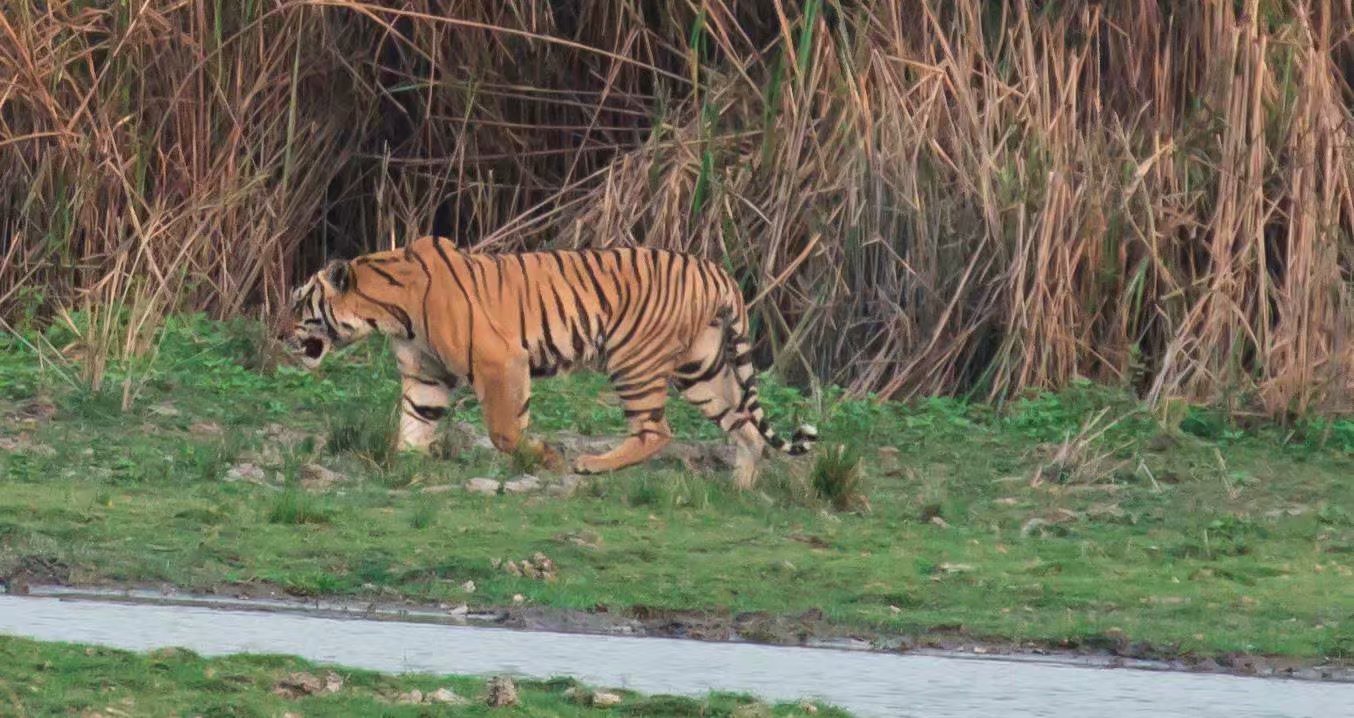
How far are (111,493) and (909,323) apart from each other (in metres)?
4.17

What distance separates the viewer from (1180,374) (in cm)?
1078

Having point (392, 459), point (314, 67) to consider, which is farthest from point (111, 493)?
point (314, 67)

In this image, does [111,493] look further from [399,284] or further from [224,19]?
[224,19]

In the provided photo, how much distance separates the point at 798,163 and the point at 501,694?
22.2 ft

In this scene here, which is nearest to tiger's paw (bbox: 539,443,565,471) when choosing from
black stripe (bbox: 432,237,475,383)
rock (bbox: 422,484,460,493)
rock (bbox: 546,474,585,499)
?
rock (bbox: 546,474,585,499)

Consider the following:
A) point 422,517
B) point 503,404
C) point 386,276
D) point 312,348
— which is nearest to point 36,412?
point 312,348

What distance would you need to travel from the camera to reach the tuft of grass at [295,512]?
8148mm

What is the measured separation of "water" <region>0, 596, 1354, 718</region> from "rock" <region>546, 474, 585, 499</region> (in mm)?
2057

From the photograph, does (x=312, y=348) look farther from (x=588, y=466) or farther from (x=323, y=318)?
(x=588, y=466)

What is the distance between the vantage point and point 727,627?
7055 millimetres

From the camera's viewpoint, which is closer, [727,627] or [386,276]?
[727,627]

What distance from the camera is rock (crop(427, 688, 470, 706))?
209 inches

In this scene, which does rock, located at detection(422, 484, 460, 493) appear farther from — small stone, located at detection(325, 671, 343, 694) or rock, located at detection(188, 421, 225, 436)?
small stone, located at detection(325, 671, 343, 694)

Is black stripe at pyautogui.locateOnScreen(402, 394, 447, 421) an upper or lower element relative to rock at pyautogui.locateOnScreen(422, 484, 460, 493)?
lower
